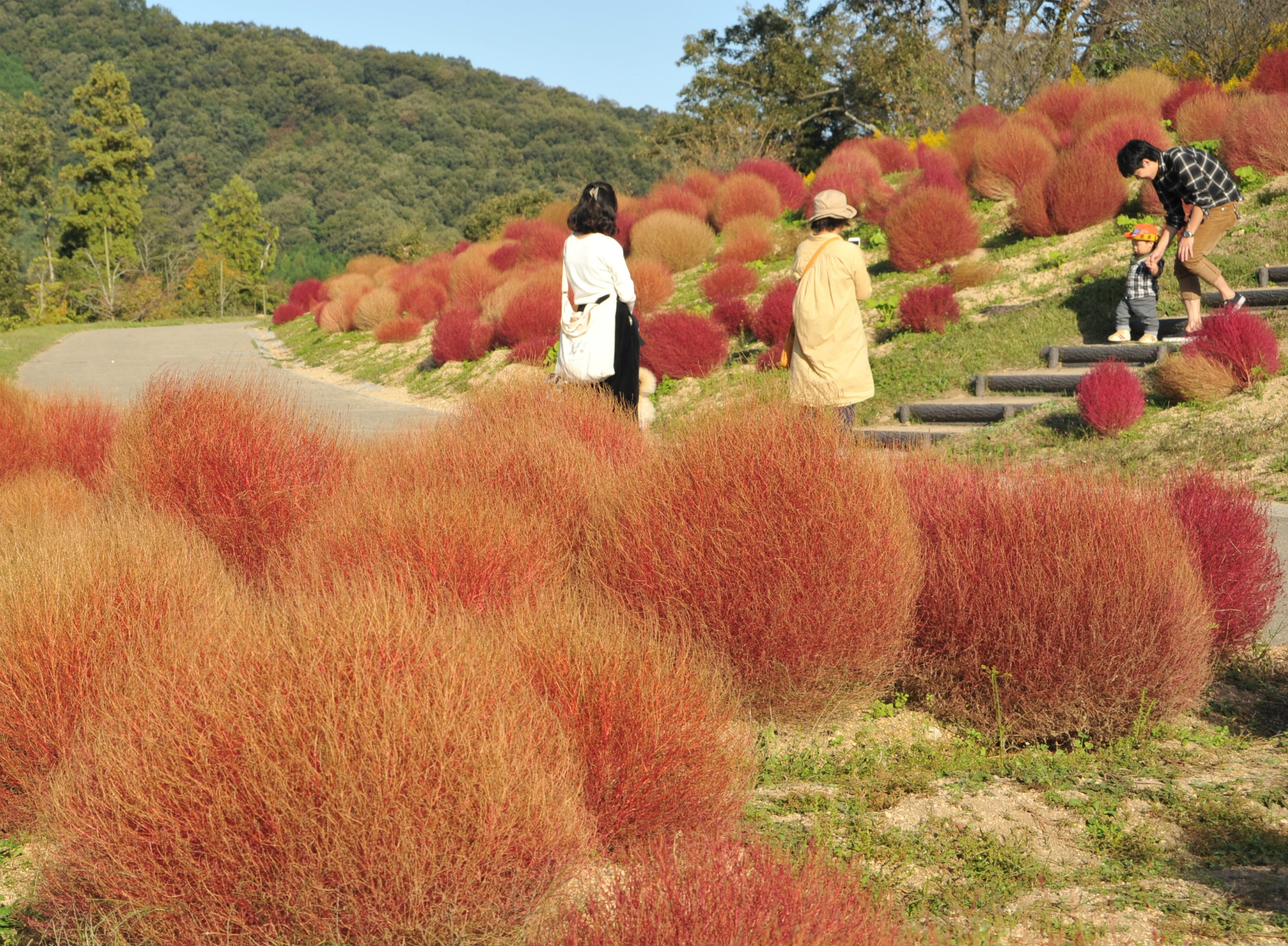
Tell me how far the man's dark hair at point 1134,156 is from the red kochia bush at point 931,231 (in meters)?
5.27

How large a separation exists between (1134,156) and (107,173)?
54.1 meters

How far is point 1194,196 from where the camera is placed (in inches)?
335

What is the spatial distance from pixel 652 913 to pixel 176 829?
0.99 metres

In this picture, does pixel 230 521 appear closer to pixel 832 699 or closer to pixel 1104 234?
pixel 832 699

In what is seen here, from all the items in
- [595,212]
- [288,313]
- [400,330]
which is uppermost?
[288,313]

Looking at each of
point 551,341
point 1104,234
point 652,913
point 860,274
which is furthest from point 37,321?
point 652,913

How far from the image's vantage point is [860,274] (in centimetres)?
582

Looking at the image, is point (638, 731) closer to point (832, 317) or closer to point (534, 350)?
point (832, 317)

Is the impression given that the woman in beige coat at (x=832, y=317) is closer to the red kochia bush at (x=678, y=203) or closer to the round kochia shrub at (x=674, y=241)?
the round kochia shrub at (x=674, y=241)

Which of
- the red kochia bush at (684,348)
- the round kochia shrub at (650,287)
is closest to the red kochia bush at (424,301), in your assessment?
the round kochia shrub at (650,287)

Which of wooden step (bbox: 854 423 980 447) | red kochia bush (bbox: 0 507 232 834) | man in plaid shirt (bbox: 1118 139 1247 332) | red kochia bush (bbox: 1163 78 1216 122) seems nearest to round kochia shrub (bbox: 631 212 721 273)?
red kochia bush (bbox: 1163 78 1216 122)

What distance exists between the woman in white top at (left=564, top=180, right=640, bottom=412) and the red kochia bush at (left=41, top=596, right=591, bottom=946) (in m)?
4.05

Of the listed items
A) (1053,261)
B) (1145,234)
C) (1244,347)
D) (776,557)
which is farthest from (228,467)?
(1053,261)

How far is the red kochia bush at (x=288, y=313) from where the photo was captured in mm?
31047
